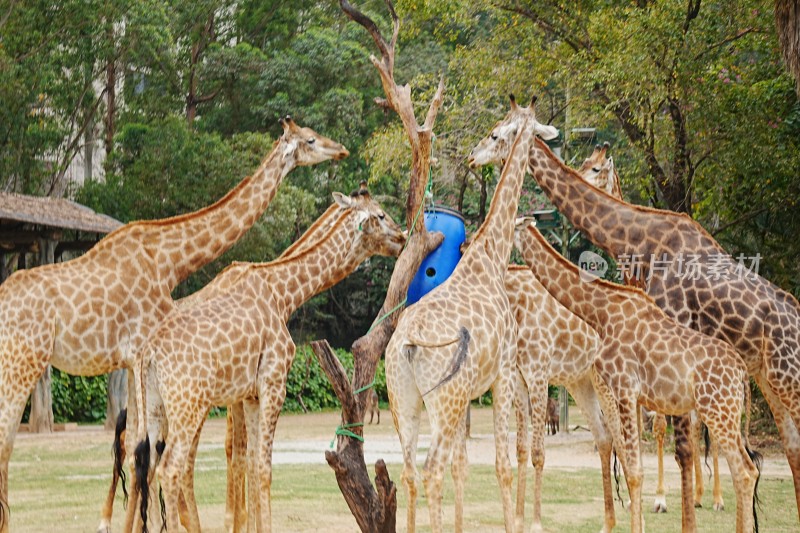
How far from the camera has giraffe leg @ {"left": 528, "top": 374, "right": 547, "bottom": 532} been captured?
10.0 m

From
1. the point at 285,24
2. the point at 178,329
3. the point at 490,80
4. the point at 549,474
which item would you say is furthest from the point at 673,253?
the point at 285,24

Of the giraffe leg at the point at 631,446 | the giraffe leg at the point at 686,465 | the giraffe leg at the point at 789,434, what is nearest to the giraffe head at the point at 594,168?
the giraffe leg at the point at 789,434

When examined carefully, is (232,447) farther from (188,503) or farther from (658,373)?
(658,373)

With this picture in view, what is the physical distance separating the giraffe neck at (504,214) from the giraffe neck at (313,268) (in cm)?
125

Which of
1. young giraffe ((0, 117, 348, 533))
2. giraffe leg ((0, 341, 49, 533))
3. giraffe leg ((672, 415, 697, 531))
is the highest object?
young giraffe ((0, 117, 348, 533))

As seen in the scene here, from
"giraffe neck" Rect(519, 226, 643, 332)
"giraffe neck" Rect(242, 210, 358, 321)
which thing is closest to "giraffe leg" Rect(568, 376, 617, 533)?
"giraffe neck" Rect(519, 226, 643, 332)

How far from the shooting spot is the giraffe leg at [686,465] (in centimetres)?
885

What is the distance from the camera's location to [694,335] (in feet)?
28.3

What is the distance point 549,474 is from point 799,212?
5.71 metres

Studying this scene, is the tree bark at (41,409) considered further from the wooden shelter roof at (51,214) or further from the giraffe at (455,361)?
the giraffe at (455,361)

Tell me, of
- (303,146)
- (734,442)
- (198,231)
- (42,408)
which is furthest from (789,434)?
(42,408)

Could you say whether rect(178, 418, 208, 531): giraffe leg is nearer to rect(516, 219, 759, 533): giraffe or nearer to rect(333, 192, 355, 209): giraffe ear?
rect(333, 192, 355, 209): giraffe ear

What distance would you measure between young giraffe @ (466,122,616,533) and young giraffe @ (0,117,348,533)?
8.94ft

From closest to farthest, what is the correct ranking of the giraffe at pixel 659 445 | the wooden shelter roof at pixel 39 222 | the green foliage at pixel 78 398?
the giraffe at pixel 659 445, the wooden shelter roof at pixel 39 222, the green foliage at pixel 78 398
